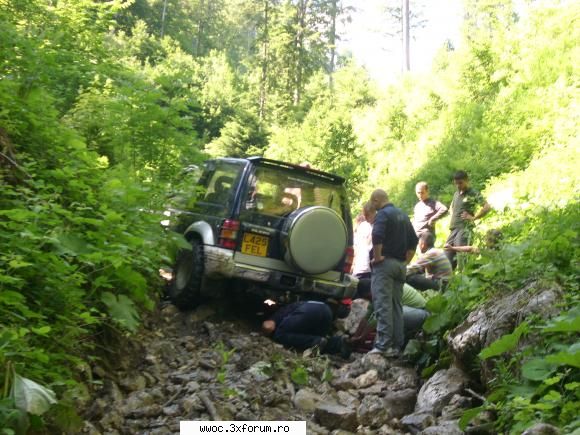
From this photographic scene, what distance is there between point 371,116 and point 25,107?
2201cm

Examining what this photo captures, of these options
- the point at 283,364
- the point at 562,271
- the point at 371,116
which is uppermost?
the point at 371,116

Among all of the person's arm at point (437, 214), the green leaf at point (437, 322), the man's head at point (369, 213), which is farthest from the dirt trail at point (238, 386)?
the person's arm at point (437, 214)

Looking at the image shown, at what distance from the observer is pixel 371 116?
1024 inches

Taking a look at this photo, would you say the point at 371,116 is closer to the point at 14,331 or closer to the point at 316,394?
the point at 316,394

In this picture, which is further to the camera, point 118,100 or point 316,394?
point 118,100

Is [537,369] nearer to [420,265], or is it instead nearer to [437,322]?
[437,322]

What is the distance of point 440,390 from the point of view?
191 inches

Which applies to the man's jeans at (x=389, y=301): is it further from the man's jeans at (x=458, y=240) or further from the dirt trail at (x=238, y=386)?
Result: the man's jeans at (x=458, y=240)

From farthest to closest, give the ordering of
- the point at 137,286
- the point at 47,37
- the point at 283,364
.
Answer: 1. the point at 47,37
2. the point at 283,364
3. the point at 137,286

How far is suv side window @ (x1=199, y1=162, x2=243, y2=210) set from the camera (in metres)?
7.15

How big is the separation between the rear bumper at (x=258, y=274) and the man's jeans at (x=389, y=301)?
0.82 meters

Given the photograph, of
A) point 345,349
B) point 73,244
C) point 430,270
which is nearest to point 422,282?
point 430,270

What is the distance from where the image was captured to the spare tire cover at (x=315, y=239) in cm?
677

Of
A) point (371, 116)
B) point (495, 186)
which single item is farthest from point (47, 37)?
point (371, 116)
